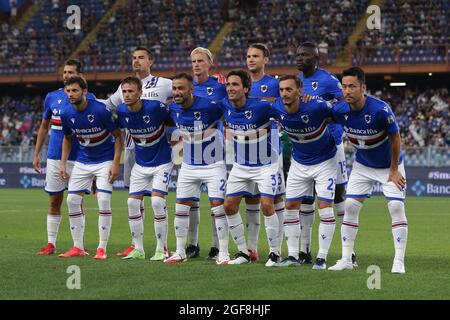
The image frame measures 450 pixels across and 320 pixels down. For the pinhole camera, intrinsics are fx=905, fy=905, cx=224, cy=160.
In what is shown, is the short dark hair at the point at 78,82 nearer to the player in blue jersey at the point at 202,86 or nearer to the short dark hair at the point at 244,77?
the player in blue jersey at the point at 202,86

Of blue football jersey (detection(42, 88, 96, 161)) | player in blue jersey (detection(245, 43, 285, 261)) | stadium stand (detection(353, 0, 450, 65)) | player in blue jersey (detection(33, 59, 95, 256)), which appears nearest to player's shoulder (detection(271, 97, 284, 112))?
player in blue jersey (detection(245, 43, 285, 261))

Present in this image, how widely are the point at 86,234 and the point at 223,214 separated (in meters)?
4.99

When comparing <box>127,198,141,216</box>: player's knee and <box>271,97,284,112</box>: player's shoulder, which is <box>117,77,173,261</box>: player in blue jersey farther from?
<box>271,97,284,112</box>: player's shoulder

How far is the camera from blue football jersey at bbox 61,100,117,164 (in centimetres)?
1129

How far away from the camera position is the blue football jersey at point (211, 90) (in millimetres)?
11102

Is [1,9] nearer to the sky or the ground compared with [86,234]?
nearer to the sky

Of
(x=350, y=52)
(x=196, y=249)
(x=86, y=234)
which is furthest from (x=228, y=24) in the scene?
(x=196, y=249)

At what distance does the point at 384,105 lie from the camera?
9.66 m

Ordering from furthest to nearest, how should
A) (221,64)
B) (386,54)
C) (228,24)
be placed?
(228,24), (221,64), (386,54)

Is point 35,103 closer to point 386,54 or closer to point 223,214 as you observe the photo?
point 386,54

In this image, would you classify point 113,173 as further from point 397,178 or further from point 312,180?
point 397,178

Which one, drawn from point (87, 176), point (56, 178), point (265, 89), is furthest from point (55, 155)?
point (265, 89)

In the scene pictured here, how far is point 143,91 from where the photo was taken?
11516mm

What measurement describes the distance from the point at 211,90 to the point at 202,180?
3.73 ft
